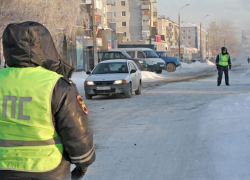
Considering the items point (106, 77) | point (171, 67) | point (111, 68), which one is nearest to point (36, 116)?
point (106, 77)

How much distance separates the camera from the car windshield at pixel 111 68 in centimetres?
1750

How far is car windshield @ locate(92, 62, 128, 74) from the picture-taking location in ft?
57.4

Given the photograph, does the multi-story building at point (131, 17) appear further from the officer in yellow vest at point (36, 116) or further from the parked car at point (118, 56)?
the officer in yellow vest at point (36, 116)

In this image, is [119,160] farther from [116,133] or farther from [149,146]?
[116,133]

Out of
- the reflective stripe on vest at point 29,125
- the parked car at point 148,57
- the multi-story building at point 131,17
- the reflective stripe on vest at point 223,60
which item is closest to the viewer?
the reflective stripe on vest at point 29,125

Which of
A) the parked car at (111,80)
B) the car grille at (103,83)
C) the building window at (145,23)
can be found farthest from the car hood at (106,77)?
the building window at (145,23)

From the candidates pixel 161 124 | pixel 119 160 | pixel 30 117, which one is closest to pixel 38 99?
pixel 30 117

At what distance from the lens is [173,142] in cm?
811

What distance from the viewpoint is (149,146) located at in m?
7.85

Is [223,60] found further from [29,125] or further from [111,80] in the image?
[29,125]

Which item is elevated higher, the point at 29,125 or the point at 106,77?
the point at 29,125

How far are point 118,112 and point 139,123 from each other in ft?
7.38

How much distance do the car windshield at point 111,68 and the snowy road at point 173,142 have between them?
13.7 feet

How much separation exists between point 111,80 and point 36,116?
541 inches
